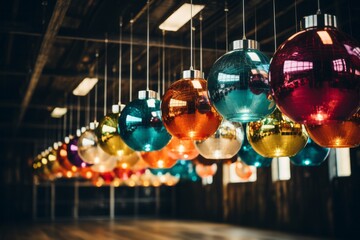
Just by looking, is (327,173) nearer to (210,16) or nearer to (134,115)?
(210,16)

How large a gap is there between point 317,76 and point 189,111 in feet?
3.66

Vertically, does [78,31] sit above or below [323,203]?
above

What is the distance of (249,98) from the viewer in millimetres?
2203

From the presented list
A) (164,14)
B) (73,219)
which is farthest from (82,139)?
(73,219)

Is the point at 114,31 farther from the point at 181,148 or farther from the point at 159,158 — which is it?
the point at 181,148

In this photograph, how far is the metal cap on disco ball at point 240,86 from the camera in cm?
218

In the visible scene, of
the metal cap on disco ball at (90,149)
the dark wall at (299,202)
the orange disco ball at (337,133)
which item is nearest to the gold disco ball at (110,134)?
the metal cap on disco ball at (90,149)

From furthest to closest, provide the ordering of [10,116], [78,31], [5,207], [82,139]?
[5,207] < [10,116] < [78,31] < [82,139]

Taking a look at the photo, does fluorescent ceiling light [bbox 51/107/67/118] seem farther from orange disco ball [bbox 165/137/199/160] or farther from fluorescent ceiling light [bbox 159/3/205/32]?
orange disco ball [bbox 165/137/199/160]

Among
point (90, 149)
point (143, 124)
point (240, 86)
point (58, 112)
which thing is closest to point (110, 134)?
point (143, 124)

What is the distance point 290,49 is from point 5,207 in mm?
19957

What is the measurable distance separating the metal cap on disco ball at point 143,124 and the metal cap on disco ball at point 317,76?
165 cm

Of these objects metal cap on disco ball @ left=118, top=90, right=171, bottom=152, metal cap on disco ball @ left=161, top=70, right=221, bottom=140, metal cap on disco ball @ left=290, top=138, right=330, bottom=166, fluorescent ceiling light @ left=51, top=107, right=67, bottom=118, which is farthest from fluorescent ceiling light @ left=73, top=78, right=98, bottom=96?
metal cap on disco ball @ left=161, top=70, right=221, bottom=140

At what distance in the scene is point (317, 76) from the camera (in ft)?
5.42
